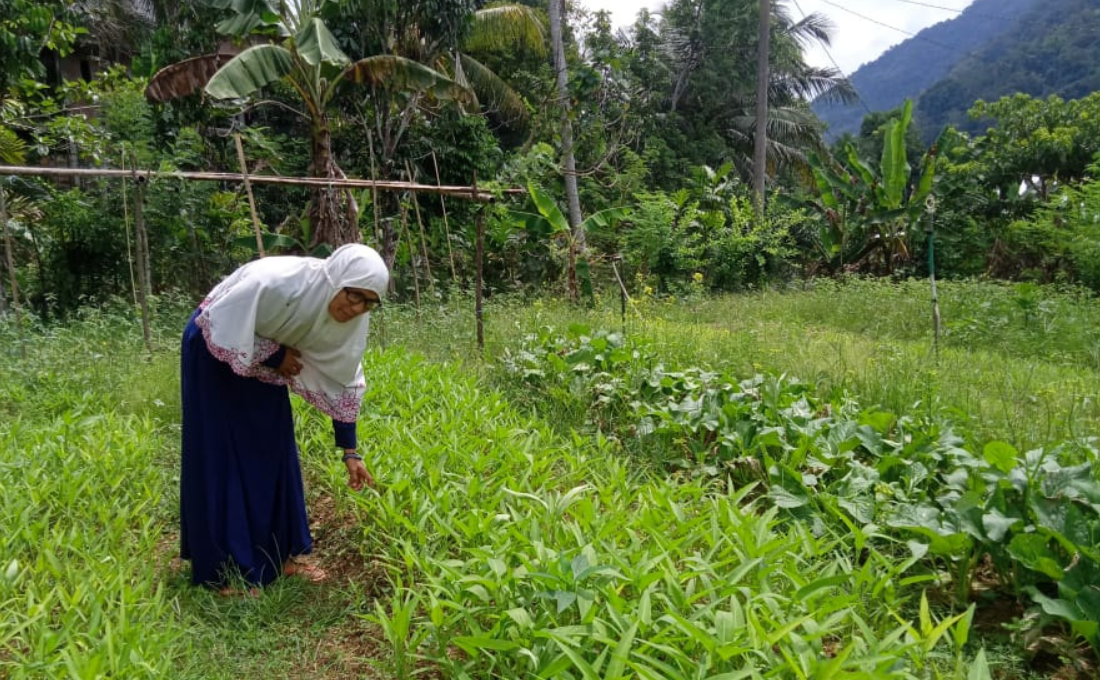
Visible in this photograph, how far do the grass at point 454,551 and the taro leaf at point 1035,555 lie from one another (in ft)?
1.03

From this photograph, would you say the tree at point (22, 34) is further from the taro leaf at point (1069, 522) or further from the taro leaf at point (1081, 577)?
the taro leaf at point (1081, 577)

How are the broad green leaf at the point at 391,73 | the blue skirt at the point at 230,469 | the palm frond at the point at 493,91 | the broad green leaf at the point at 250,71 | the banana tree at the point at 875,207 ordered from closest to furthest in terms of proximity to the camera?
the blue skirt at the point at 230,469 → the broad green leaf at the point at 250,71 → the broad green leaf at the point at 391,73 → the banana tree at the point at 875,207 → the palm frond at the point at 493,91

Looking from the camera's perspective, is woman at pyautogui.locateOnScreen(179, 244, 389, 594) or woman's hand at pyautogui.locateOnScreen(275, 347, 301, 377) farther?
woman's hand at pyautogui.locateOnScreen(275, 347, 301, 377)

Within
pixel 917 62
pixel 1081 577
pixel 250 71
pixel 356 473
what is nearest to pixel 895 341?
pixel 1081 577

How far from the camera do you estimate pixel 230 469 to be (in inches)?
107

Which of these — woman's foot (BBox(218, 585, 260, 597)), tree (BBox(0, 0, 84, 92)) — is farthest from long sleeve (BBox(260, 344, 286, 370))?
tree (BBox(0, 0, 84, 92))

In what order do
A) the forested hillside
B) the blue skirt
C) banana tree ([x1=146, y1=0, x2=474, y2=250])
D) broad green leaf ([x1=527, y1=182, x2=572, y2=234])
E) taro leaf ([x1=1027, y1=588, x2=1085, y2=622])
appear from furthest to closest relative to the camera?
the forested hillside → broad green leaf ([x1=527, y1=182, x2=572, y2=234]) → banana tree ([x1=146, y1=0, x2=474, y2=250]) → the blue skirt → taro leaf ([x1=1027, y1=588, x2=1085, y2=622])

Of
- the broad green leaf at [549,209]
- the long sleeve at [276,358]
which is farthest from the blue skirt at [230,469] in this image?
the broad green leaf at [549,209]

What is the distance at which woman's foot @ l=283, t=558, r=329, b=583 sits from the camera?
2.94 meters

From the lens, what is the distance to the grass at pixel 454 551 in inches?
78.5

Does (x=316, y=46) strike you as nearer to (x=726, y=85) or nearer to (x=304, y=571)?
(x=304, y=571)

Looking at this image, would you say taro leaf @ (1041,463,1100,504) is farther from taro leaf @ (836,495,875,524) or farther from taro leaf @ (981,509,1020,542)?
taro leaf @ (836,495,875,524)

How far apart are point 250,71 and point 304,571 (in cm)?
629

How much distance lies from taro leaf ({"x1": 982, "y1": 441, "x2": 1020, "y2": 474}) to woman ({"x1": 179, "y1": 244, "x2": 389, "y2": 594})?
246 centimetres
